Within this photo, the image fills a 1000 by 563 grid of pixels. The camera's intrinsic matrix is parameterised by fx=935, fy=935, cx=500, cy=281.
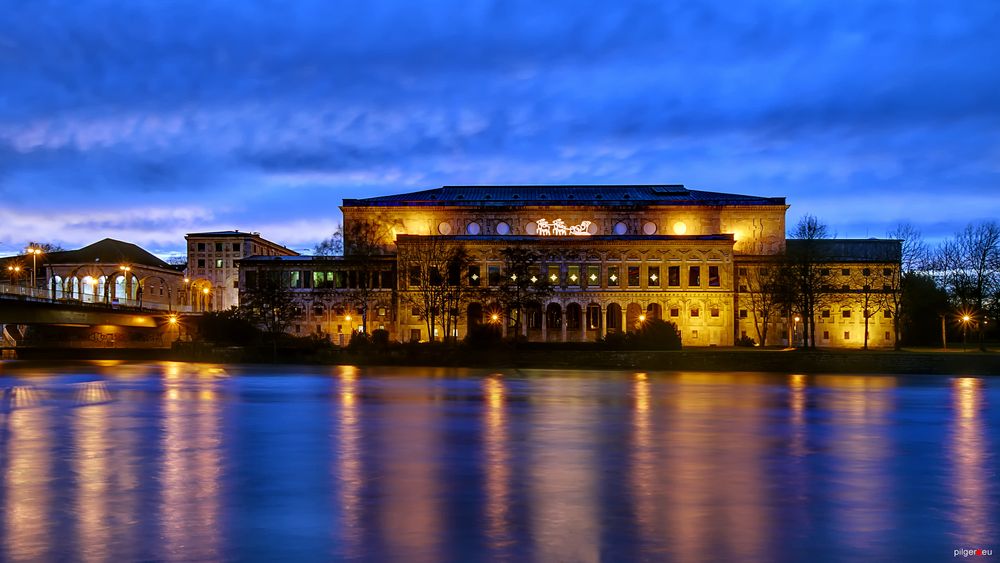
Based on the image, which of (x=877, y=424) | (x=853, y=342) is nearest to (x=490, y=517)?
(x=877, y=424)

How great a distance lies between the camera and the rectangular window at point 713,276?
137 meters

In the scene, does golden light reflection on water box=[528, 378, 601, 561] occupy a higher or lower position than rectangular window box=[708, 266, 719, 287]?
lower

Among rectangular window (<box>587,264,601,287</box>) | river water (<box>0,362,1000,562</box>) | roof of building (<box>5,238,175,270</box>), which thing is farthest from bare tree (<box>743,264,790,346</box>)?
roof of building (<box>5,238,175,270</box>)

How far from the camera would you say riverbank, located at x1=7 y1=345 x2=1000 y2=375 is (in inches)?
3204

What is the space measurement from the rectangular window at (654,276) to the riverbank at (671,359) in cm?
4720

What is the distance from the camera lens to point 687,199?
151125 mm

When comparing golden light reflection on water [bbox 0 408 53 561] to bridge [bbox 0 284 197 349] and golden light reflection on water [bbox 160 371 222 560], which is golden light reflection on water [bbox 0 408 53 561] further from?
bridge [bbox 0 284 197 349]

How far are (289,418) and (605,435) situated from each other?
43.0 feet

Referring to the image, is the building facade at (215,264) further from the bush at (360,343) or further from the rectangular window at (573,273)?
the bush at (360,343)

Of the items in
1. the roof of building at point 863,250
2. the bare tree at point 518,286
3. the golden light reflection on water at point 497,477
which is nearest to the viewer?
the golden light reflection on water at point 497,477

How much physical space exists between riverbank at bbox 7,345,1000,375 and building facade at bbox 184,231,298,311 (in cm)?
9195

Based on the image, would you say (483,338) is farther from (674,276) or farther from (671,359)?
(674,276)

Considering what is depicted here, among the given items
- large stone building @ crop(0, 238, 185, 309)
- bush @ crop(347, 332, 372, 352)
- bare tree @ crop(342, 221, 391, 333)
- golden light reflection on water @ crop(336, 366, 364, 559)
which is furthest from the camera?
large stone building @ crop(0, 238, 185, 309)

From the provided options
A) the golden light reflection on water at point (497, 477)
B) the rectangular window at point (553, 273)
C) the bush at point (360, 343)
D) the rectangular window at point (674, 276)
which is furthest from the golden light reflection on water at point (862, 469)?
the rectangular window at point (553, 273)
